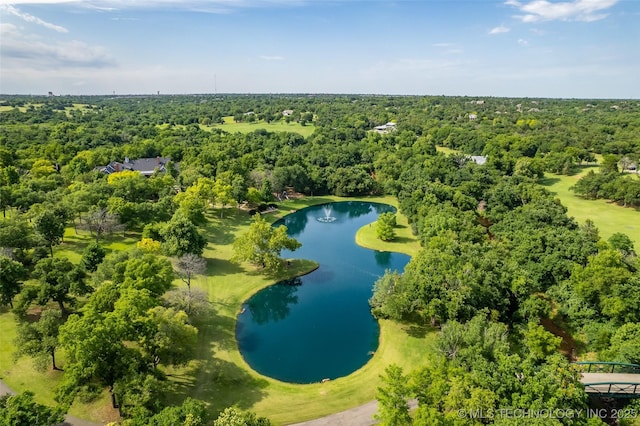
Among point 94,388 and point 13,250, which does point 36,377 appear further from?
point 13,250

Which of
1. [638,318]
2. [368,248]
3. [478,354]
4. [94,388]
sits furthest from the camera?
[368,248]

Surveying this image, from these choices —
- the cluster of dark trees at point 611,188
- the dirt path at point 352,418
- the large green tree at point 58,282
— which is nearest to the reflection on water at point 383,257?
the dirt path at point 352,418

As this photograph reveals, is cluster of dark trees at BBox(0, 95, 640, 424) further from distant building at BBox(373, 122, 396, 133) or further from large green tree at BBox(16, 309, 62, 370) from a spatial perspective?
distant building at BBox(373, 122, 396, 133)

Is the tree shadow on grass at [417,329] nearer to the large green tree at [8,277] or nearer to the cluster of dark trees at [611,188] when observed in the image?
the large green tree at [8,277]

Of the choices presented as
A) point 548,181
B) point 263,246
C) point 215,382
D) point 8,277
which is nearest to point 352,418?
point 215,382

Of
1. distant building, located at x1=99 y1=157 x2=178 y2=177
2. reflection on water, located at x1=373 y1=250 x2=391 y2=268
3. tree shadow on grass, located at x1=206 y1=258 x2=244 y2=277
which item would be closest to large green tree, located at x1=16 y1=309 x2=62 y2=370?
tree shadow on grass, located at x1=206 y1=258 x2=244 y2=277

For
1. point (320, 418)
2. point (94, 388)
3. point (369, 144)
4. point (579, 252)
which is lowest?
point (320, 418)

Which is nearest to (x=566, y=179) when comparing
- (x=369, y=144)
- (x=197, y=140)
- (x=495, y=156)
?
(x=495, y=156)
